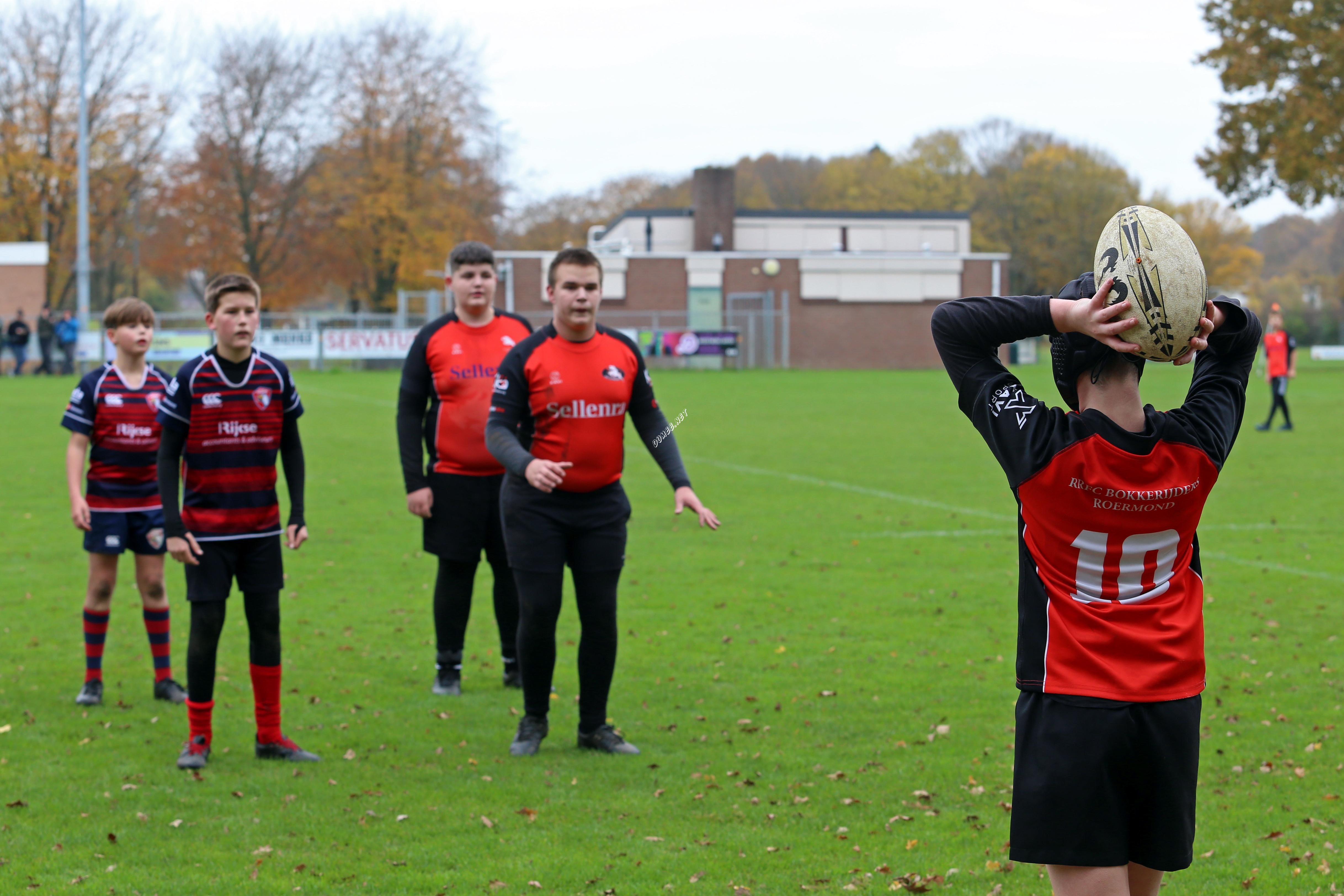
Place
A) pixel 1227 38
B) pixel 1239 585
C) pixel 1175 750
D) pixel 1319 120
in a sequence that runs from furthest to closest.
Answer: pixel 1227 38 < pixel 1319 120 < pixel 1239 585 < pixel 1175 750

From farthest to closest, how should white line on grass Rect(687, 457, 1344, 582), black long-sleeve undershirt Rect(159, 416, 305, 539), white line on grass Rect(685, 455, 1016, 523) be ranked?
white line on grass Rect(685, 455, 1016, 523)
white line on grass Rect(687, 457, 1344, 582)
black long-sleeve undershirt Rect(159, 416, 305, 539)

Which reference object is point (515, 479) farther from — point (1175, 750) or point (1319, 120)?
point (1319, 120)

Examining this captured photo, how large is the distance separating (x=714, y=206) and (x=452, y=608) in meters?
49.0

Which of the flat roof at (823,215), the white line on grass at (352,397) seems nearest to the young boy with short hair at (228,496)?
the white line on grass at (352,397)

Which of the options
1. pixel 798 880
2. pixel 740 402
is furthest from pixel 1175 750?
pixel 740 402

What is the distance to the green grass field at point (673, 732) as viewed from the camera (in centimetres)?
450

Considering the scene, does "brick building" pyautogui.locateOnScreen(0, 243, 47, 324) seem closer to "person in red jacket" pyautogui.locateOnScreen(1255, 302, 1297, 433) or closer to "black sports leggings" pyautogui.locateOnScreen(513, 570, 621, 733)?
"person in red jacket" pyautogui.locateOnScreen(1255, 302, 1297, 433)

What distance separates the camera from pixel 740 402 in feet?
93.9

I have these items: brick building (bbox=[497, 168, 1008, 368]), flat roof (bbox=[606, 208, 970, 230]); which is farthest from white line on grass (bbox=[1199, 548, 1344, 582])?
flat roof (bbox=[606, 208, 970, 230])

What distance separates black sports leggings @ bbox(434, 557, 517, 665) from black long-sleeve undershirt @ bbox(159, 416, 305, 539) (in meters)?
1.21

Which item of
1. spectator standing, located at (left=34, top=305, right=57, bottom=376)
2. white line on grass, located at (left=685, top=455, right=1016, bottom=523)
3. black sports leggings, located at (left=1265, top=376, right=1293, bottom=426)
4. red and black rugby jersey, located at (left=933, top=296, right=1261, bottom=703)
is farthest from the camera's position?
spectator standing, located at (left=34, top=305, right=57, bottom=376)

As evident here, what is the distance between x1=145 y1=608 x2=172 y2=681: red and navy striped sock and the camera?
6.66m

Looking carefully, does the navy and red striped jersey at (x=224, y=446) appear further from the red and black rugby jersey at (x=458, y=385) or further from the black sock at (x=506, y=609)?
the black sock at (x=506, y=609)

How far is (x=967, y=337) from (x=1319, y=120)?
1758 inches
